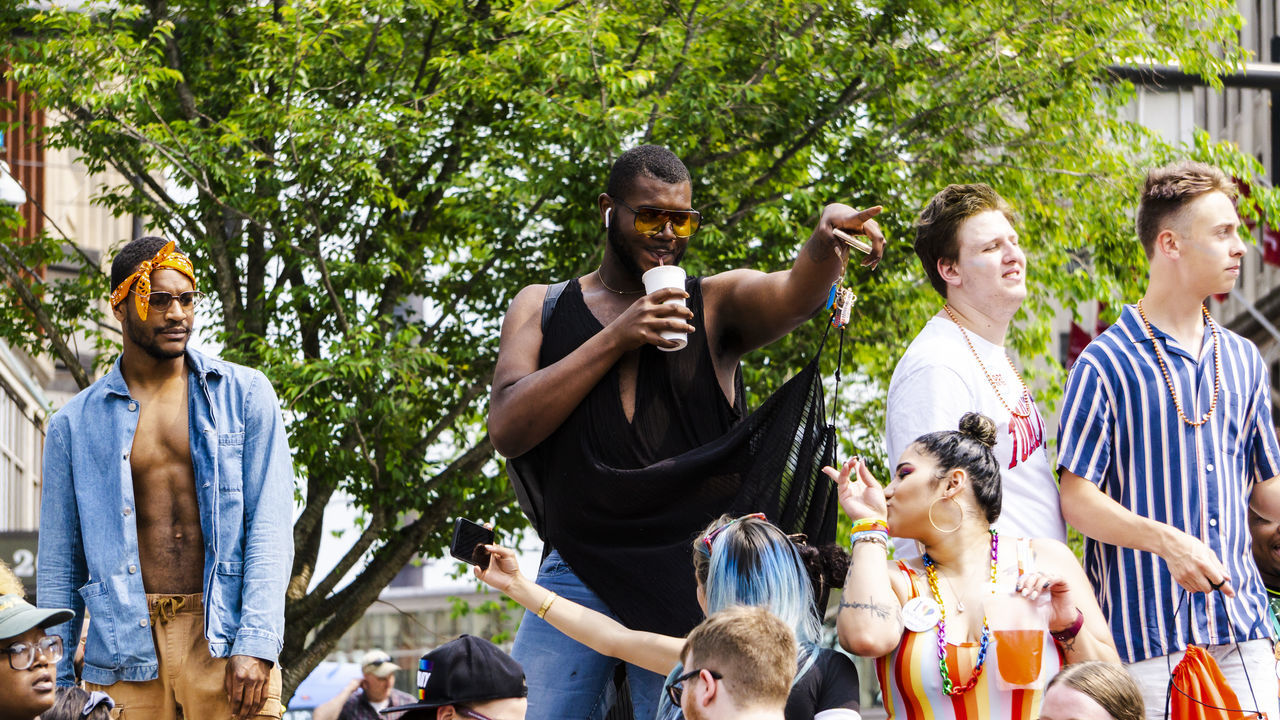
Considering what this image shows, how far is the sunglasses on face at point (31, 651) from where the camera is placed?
4.18 metres

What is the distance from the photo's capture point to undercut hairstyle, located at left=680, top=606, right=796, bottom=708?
3.24 m

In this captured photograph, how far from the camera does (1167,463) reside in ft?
13.9

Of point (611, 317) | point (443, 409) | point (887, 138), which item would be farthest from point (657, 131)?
point (611, 317)

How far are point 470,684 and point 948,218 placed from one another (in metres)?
1.99

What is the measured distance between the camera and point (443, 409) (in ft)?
39.6

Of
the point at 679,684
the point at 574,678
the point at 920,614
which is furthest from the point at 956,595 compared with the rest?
the point at 574,678

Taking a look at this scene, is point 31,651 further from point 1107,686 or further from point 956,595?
point 1107,686

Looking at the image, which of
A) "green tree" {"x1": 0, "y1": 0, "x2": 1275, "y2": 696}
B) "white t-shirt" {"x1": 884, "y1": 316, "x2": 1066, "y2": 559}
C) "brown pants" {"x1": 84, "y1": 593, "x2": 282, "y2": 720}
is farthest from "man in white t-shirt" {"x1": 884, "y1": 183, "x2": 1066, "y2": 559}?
"green tree" {"x1": 0, "y1": 0, "x2": 1275, "y2": 696}

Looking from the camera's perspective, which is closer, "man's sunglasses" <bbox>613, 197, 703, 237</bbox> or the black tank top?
the black tank top

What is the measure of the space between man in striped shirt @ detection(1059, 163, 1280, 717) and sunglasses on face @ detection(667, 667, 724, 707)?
137cm

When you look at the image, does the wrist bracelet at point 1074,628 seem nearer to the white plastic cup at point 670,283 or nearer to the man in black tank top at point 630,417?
the man in black tank top at point 630,417

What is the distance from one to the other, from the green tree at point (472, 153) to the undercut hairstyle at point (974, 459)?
6.64m

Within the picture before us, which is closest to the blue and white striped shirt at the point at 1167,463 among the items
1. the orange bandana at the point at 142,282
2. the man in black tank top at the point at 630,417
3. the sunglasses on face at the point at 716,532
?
the man in black tank top at the point at 630,417

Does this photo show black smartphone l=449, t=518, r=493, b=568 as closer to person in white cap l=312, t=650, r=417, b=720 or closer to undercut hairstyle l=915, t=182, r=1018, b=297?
undercut hairstyle l=915, t=182, r=1018, b=297
